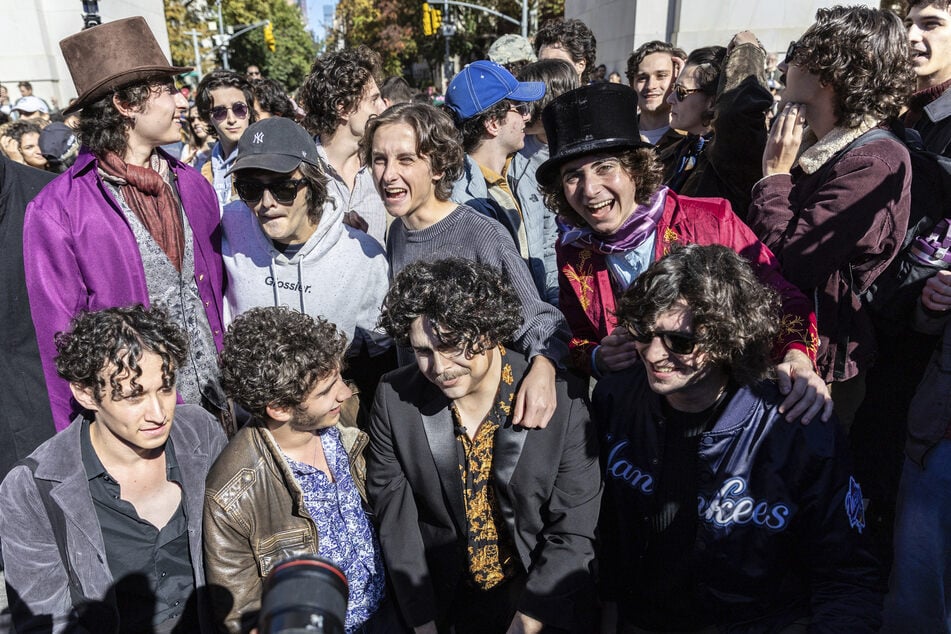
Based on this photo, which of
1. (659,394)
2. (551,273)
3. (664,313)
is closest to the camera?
(664,313)

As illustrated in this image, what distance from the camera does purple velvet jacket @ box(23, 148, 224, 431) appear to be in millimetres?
2646

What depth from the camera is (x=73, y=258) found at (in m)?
2.67

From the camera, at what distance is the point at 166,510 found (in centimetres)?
243

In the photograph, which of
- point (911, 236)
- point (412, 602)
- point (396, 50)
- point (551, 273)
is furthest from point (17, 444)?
point (396, 50)

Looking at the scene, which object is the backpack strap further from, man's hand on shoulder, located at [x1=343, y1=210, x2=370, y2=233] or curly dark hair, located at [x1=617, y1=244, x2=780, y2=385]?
curly dark hair, located at [x1=617, y1=244, x2=780, y2=385]

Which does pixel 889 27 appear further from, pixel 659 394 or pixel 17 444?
pixel 17 444

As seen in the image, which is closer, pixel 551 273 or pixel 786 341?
pixel 786 341

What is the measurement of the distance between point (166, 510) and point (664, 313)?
6.04 ft

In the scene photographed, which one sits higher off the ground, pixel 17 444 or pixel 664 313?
pixel 664 313

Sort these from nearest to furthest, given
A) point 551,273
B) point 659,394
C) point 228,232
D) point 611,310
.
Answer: point 659,394
point 611,310
point 228,232
point 551,273

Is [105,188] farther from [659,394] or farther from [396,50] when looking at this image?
[396,50]

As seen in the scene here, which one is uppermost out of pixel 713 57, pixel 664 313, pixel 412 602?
pixel 713 57

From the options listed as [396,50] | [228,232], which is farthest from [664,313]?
[396,50]

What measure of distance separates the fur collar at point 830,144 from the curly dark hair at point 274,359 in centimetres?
190
